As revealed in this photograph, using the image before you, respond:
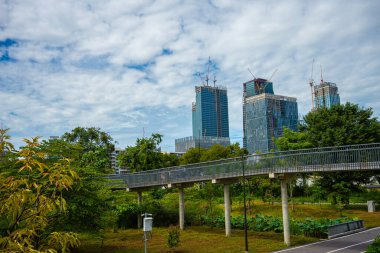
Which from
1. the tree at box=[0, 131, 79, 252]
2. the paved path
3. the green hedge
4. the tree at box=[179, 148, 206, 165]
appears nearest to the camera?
the tree at box=[0, 131, 79, 252]

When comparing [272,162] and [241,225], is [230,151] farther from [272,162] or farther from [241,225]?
[272,162]

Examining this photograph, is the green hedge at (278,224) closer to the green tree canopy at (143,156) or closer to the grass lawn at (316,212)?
the grass lawn at (316,212)

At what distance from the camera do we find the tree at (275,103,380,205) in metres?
41.7

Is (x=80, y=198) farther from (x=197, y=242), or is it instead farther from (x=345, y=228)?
(x=345, y=228)

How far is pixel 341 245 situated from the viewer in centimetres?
2573

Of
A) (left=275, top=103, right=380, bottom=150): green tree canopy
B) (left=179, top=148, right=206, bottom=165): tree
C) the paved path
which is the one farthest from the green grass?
(left=179, top=148, right=206, bottom=165): tree

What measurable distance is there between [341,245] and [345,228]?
6.00 metres

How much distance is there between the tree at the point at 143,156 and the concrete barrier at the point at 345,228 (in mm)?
35067

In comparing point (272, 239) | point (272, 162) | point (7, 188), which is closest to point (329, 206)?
point (272, 239)

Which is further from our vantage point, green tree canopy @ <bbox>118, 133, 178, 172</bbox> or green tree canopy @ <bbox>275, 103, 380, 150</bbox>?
green tree canopy @ <bbox>118, 133, 178, 172</bbox>

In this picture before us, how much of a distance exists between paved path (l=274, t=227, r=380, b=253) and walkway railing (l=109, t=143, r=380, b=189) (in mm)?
5257

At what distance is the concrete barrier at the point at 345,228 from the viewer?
29.5 meters

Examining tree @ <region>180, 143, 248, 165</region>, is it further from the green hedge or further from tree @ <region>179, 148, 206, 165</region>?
the green hedge

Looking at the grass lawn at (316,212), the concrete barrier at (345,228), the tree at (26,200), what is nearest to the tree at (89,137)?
the grass lawn at (316,212)
